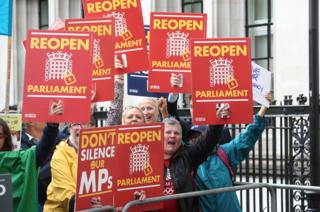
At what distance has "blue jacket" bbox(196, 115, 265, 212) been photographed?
550cm

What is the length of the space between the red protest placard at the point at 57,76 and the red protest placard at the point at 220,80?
2.97ft

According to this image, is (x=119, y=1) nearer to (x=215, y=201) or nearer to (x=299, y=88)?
(x=215, y=201)

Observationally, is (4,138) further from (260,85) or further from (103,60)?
(260,85)

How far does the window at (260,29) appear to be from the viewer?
15.4 m

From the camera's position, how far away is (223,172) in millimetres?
5570

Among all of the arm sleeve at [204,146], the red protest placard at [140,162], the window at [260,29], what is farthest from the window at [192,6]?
the red protest placard at [140,162]

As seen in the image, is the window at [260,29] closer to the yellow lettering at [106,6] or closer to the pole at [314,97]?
the pole at [314,97]

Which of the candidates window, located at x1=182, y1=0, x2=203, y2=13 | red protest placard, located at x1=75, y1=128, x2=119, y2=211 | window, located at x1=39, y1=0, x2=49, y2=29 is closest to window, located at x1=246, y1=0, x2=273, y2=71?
window, located at x1=182, y1=0, x2=203, y2=13

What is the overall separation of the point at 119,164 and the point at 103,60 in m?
1.09

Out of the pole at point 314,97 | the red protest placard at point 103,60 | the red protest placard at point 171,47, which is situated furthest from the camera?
the pole at point 314,97

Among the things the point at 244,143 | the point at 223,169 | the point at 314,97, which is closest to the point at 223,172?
the point at 223,169

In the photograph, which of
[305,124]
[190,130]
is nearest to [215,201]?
[190,130]

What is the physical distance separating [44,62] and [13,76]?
670 inches

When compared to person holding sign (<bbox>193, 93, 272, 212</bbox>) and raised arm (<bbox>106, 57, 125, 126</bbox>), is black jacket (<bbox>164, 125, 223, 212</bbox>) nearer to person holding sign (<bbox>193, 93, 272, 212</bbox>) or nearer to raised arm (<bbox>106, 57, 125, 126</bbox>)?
person holding sign (<bbox>193, 93, 272, 212</bbox>)
